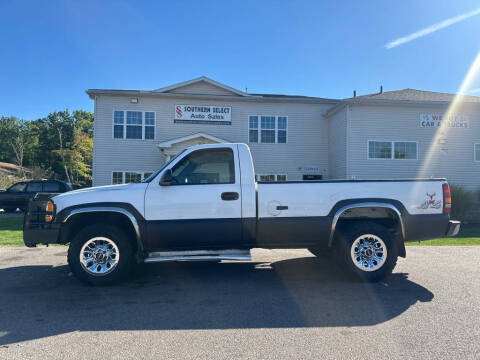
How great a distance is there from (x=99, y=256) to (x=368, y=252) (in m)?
4.11

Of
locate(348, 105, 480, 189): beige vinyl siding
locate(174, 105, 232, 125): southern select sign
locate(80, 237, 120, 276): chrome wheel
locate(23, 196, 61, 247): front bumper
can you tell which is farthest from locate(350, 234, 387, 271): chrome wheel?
locate(174, 105, 232, 125): southern select sign

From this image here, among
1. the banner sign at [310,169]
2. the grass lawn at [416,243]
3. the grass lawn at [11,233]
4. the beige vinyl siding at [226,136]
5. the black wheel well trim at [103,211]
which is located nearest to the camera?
the black wheel well trim at [103,211]

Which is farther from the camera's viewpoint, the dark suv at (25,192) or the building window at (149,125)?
the building window at (149,125)

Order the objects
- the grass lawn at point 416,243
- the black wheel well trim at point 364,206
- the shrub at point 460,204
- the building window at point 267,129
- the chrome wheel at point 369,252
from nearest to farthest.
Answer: the black wheel well trim at point 364,206, the chrome wheel at point 369,252, the grass lawn at point 416,243, the shrub at point 460,204, the building window at point 267,129

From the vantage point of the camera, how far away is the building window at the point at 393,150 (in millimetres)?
16547

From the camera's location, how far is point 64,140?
5606 cm

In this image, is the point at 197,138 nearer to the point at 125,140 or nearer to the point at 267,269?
the point at 125,140

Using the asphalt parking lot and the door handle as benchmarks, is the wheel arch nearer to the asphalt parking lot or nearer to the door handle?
the asphalt parking lot

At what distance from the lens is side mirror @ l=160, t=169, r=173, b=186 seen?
4691 mm

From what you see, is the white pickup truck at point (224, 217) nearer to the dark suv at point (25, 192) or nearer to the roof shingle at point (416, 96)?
the dark suv at point (25, 192)

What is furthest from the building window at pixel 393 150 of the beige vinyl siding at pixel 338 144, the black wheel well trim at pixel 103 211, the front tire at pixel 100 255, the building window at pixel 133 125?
the front tire at pixel 100 255

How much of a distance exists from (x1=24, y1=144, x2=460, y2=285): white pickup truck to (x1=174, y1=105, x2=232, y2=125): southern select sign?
1249 cm

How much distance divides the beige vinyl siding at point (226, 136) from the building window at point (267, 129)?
0.74 feet

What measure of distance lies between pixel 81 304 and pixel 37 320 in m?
0.55
